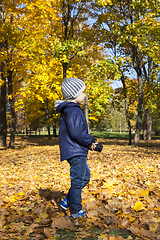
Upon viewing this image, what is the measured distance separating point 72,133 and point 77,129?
0.08 m

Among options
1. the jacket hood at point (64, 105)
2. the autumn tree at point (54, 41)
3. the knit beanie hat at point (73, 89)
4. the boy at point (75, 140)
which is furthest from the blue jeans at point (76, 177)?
the autumn tree at point (54, 41)

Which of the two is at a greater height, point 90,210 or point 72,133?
point 72,133

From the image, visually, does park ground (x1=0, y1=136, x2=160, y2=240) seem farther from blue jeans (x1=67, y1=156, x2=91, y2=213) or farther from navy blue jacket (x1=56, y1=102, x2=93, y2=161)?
navy blue jacket (x1=56, y1=102, x2=93, y2=161)

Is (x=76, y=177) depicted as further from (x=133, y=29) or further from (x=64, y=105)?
(x=133, y=29)

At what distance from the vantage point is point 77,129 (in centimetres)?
255

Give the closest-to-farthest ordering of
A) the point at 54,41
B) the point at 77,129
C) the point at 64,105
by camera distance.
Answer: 1. the point at 77,129
2. the point at 64,105
3. the point at 54,41

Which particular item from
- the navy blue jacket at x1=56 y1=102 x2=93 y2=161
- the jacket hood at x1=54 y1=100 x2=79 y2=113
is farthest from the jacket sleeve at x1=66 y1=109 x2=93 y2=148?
the jacket hood at x1=54 y1=100 x2=79 y2=113

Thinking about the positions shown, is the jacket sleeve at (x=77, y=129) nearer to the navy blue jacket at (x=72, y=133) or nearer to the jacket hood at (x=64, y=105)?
the navy blue jacket at (x=72, y=133)

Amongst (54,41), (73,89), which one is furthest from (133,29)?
(73,89)

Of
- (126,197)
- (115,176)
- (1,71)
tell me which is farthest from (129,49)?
(126,197)

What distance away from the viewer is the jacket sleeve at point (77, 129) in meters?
2.55

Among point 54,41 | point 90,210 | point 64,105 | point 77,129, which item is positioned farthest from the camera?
point 54,41

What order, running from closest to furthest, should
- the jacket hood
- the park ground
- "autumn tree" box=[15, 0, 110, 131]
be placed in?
1. the park ground
2. the jacket hood
3. "autumn tree" box=[15, 0, 110, 131]

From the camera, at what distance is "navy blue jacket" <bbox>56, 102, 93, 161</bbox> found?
8.39 feet
